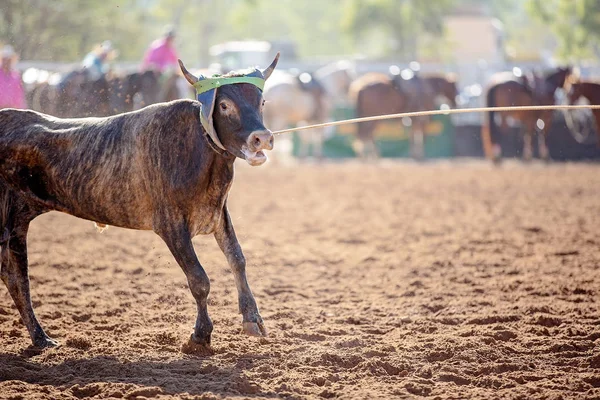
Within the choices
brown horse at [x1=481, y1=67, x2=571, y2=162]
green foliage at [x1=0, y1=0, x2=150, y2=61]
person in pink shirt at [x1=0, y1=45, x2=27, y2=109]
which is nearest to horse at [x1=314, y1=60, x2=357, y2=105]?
brown horse at [x1=481, y1=67, x2=571, y2=162]

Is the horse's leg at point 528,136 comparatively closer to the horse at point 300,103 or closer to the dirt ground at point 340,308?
the horse at point 300,103

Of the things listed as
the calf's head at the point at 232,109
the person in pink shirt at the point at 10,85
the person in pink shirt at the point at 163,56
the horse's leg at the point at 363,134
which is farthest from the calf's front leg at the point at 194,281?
the horse's leg at the point at 363,134

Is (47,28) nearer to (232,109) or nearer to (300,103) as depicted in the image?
(232,109)

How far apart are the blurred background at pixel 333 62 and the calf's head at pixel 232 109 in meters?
2.80

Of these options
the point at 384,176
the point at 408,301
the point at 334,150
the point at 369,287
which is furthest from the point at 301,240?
the point at 334,150

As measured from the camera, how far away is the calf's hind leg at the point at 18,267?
5805 mm

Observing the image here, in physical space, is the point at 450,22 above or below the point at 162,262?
above

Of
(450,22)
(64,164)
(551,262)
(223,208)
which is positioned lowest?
(551,262)

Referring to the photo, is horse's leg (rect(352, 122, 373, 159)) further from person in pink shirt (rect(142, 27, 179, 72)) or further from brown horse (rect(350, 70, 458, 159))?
person in pink shirt (rect(142, 27, 179, 72))

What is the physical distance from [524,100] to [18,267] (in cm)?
1704

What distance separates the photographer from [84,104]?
29.0 feet

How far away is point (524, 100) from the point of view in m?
21.0

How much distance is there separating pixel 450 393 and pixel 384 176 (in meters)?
14.0

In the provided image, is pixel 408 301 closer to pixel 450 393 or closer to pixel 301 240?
pixel 450 393
